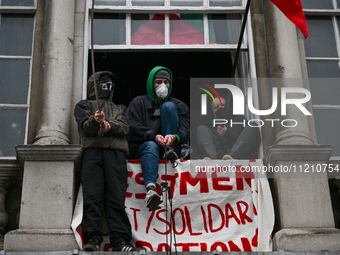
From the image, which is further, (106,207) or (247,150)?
(247,150)

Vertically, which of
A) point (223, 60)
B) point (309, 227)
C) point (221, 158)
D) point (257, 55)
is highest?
point (223, 60)

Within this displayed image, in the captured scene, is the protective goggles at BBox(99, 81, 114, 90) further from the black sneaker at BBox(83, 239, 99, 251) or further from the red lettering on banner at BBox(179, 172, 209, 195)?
the black sneaker at BBox(83, 239, 99, 251)

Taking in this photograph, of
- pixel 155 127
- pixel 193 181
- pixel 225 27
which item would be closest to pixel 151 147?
pixel 155 127

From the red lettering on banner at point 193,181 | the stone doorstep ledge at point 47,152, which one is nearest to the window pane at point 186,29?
the red lettering on banner at point 193,181

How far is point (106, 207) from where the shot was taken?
979cm

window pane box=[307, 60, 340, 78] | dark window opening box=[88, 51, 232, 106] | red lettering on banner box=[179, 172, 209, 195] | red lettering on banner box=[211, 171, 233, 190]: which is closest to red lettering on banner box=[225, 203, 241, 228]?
red lettering on banner box=[211, 171, 233, 190]

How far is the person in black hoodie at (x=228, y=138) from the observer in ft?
36.1

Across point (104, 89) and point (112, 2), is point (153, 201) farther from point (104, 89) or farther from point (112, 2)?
point (112, 2)

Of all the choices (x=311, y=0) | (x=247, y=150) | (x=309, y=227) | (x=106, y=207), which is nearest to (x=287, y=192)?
(x=309, y=227)

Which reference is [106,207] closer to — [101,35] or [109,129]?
[109,129]

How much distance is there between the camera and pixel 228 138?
11.4 m

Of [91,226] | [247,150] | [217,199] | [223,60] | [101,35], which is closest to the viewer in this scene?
[91,226]

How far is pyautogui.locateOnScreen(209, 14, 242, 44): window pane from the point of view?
1219cm

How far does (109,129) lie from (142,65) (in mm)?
4979
